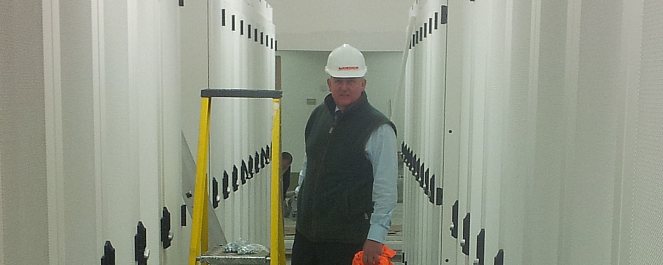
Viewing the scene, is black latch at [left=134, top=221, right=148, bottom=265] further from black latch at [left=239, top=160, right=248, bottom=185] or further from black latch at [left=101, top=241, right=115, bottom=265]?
black latch at [left=239, top=160, right=248, bottom=185]

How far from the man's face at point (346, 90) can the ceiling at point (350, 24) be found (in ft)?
6.41

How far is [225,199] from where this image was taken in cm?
353

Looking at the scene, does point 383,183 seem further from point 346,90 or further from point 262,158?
point 262,158

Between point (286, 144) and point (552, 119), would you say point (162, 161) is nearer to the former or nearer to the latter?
point (552, 119)

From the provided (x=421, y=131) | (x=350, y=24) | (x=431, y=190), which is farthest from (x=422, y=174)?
(x=350, y=24)

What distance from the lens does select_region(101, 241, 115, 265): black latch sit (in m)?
1.85

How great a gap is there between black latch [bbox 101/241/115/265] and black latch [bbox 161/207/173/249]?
62cm

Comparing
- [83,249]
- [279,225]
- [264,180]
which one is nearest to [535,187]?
[83,249]

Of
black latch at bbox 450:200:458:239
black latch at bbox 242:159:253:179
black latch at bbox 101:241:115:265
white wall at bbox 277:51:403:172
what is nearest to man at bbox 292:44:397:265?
black latch at bbox 450:200:458:239

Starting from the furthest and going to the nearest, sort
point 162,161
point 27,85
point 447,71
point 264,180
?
point 264,180 → point 447,71 → point 162,161 → point 27,85

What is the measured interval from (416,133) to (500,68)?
2.36m

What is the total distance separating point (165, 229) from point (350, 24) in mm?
3081

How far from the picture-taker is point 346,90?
3.32 m

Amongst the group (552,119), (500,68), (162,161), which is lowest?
(162,161)
